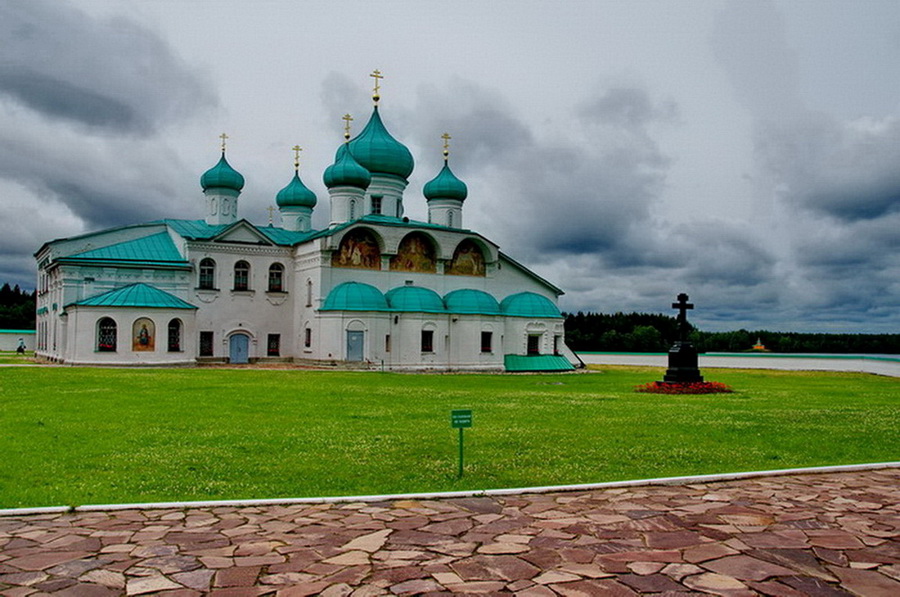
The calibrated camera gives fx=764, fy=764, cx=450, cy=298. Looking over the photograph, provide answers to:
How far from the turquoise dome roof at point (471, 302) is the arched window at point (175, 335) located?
42.1 feet

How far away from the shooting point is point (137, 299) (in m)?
34.2

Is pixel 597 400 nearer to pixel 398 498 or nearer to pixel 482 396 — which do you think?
pixel 482 396

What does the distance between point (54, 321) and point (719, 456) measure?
36301 mm

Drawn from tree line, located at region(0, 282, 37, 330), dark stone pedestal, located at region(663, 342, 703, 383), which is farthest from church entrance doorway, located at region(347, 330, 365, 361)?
tree line, located at region(0, 282, 37, 330)

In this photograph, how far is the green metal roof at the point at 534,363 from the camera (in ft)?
128

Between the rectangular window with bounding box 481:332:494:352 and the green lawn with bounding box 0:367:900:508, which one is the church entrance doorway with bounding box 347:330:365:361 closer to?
the rectangular window with bounding box 481:332:494:352

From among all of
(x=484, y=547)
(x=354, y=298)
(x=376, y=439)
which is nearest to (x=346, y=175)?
(x=354, y=298)

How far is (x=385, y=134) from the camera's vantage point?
4225cm

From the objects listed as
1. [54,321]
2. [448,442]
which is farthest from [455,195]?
[448,442]

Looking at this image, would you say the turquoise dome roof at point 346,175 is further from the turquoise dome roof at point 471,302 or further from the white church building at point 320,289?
the turquoise dome roof at point 471,302

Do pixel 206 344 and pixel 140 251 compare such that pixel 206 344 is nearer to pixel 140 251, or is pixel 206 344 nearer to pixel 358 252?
pixel 140 251

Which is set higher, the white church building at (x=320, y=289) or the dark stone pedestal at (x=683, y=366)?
the white church building at (x=320, y=289)

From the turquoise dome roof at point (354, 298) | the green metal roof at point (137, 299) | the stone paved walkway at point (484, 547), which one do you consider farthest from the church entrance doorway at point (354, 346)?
the stone paved walkway at point (484, 547)

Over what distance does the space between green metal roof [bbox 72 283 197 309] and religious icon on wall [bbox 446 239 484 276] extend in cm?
1344
